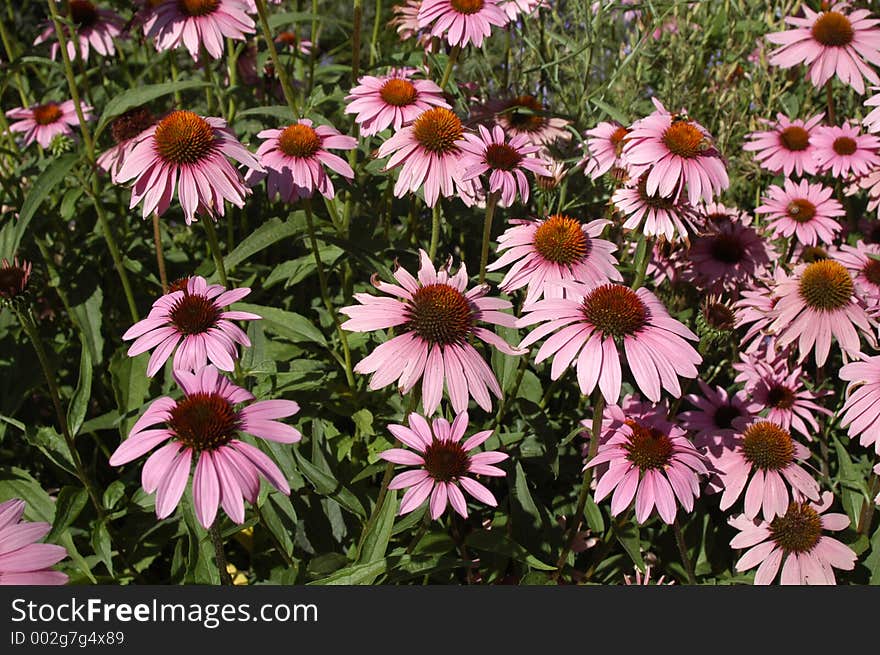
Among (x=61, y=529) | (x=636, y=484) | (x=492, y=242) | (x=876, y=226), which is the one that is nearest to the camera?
(x=636, y=484)

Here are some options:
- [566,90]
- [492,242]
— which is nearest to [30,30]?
[566,90]

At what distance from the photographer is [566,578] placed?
6.16ft

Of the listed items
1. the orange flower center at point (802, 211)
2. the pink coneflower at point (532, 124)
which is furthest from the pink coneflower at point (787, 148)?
the pink coneflower at point (532, 124)

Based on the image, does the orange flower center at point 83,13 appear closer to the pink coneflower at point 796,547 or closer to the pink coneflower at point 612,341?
the pink coneflower at point 612,341

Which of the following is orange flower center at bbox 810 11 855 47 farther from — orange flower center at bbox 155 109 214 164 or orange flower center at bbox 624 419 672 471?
orange flower center at bbox 155 109 214 164

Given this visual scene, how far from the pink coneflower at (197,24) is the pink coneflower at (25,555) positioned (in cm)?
141

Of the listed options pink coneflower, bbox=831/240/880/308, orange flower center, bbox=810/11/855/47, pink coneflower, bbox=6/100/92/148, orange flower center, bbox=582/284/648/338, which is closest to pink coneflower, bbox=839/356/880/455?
pink coneflower, bbox=831/240/880/308

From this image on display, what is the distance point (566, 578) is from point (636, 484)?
1.42ft

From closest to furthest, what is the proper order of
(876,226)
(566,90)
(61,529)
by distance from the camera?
(61,529) < (876,226) < (566,90)

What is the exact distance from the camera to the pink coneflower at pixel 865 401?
5.54 feet

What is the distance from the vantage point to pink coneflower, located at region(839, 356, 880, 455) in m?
1.69

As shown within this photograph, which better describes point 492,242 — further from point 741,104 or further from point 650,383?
point 741,104

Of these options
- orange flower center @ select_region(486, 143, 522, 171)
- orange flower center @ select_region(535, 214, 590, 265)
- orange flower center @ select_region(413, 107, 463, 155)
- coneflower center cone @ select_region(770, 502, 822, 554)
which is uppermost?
orange flower center @ select_region(413, 107, 463, 155)

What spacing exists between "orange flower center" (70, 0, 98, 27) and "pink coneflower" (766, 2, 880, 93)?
7.91 feet
